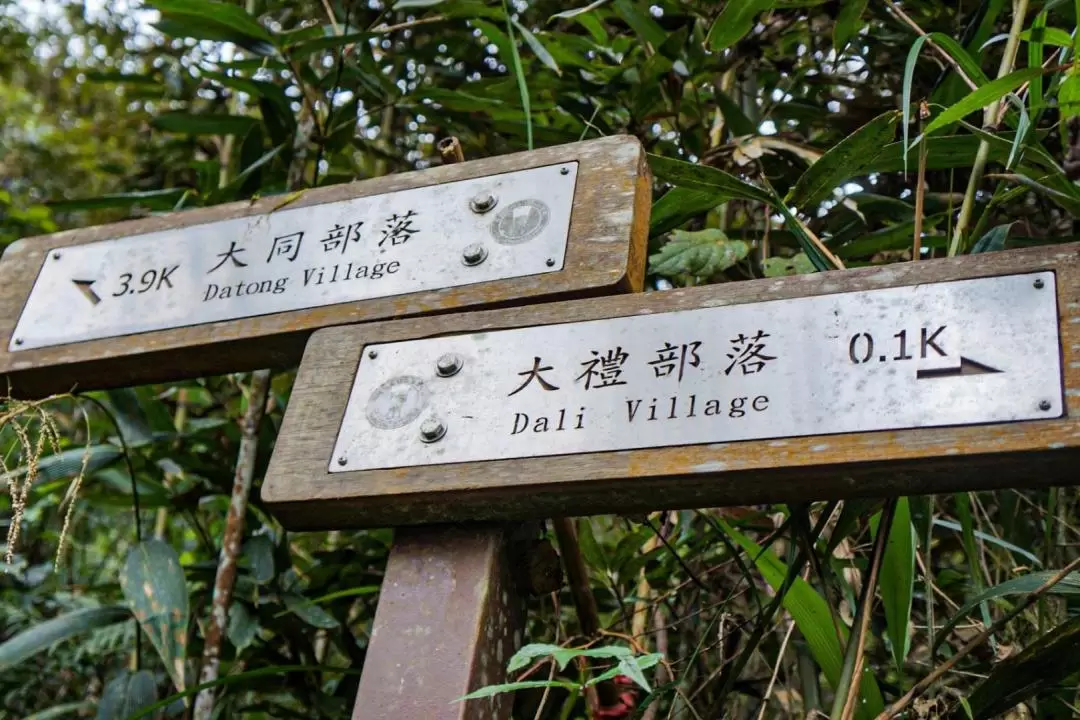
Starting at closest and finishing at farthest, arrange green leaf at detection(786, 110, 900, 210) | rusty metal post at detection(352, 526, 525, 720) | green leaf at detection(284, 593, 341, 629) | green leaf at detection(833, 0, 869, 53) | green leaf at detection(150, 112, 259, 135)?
rusty metal post at detection(352, 526, 525, 720) < green leaf at detection(786, 110, 900, 210) < green leaf at detection(833, 0, 869, 53) < green leaf at detection(284, 593, 341, 629) < green leaf at detection(150, 112, 259, 135)

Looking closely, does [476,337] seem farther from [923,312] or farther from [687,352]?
[923,312]

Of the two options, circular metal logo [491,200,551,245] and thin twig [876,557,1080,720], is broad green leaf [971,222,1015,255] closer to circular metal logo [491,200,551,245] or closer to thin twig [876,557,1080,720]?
thin twig [876,557,1080,720]

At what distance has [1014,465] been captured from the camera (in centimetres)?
77

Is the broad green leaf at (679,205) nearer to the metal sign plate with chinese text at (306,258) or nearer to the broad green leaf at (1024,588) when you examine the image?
the metal sign plate with chinese text at (306,258)

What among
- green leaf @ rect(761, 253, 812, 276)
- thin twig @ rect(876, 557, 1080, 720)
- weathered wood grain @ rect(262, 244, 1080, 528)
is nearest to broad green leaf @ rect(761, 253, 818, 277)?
green leaf @ rect(761, 253, 812, 276)

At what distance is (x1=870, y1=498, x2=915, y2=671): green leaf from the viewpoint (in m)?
0.99

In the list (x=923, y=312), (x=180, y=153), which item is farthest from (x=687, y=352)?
(x=180, y=153)

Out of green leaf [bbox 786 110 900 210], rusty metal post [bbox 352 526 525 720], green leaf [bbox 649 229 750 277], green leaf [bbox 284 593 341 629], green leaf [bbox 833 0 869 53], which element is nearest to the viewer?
rusty metal post [bbox 352 526 525 720]

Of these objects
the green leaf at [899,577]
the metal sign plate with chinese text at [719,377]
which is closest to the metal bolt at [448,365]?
the metal sign plate with chinese text at [719,377]

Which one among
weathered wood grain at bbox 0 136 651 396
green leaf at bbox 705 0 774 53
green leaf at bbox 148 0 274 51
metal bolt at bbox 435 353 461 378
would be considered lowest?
metal bolt at bbox 435 353 461 378

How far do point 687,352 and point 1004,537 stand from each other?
69 centimetres

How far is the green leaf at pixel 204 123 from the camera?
1.65m

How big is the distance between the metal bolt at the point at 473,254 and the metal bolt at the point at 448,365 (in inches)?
4.7

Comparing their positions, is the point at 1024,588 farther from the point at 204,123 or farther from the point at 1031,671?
the point at 204,123
